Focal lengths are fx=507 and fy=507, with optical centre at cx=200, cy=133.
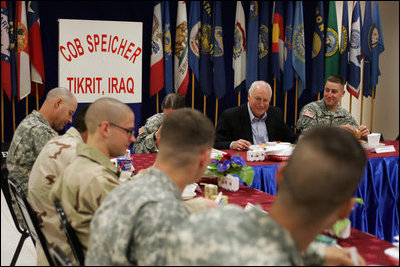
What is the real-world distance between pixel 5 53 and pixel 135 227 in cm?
491

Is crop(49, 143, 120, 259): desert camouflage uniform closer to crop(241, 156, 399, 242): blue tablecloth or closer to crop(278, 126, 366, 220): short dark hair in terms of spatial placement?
crop(278, 126, 366, 220): short dark hair

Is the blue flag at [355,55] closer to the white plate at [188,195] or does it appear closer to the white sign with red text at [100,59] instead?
the white sign with red text at [100,59]

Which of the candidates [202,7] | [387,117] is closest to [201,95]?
[202,7]

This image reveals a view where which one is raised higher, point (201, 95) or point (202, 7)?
point (202, 7)

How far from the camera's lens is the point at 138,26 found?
601 cm

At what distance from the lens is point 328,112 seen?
5.17 meters

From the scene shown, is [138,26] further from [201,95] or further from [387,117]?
[387,117]

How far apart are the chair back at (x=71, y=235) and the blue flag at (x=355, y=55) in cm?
607

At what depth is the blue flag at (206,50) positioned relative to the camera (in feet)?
22.0

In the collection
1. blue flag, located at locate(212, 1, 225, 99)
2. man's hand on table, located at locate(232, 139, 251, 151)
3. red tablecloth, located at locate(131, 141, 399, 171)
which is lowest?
red tablecloth, located at locate(131, 141, 399, 171)

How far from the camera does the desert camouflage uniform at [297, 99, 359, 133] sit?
5074 mm

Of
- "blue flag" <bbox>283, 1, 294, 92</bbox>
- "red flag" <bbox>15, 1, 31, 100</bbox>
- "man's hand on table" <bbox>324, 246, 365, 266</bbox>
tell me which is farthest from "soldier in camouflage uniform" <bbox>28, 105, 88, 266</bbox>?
"blue flag" <bbox>283, 1, 294, 92</bbox>

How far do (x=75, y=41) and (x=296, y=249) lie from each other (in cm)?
513

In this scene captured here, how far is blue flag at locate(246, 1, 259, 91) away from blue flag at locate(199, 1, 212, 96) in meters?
0.54
